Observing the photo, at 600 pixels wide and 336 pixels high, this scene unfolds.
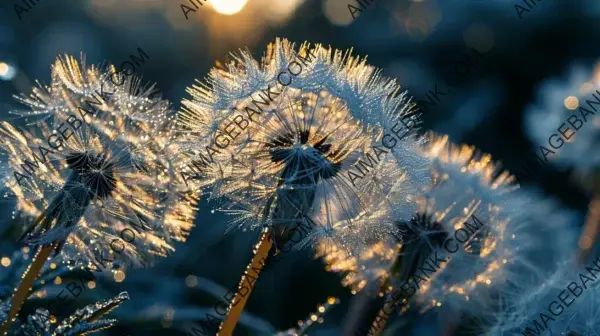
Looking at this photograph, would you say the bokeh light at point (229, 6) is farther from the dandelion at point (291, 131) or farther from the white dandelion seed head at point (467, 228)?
the dandelion at point (291, 131)

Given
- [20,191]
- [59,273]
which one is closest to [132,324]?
[59,273]

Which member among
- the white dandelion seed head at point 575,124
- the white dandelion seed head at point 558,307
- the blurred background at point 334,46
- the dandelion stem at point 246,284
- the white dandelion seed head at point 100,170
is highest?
the blurred background at point 334,46

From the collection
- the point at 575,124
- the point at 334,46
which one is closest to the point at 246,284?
the point at 575,124

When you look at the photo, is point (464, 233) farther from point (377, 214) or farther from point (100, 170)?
point (100, 170)

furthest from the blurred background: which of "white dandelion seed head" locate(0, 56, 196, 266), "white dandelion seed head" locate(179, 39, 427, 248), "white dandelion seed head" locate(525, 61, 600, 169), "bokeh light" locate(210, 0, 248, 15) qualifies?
"white dandelion seed head" locate(179, 39, 427, 248)

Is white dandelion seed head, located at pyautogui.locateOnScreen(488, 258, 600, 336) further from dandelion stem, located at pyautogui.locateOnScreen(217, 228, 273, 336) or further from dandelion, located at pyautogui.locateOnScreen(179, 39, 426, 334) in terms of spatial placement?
dandelion stem, located at pyautogui.locateOnScreen(217, 228, 273, 336)

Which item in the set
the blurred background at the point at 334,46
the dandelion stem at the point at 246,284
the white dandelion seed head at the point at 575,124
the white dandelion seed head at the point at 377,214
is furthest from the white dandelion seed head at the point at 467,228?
the blurred background at the point at 334,46
